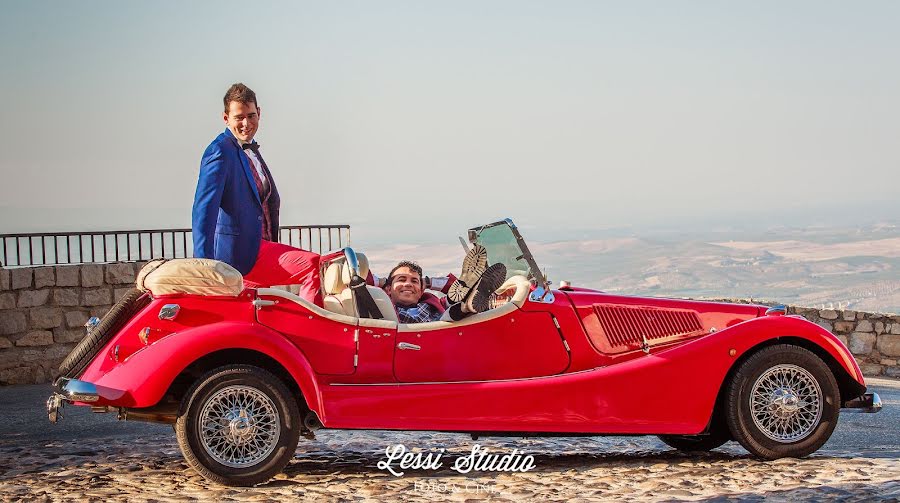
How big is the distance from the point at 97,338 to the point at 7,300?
9.33 meters

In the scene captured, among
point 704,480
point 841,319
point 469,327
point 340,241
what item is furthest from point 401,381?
point 841,319

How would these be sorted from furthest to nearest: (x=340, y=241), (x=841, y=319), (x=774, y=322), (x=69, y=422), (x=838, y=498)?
(x=841, y=319), (x=340, y=241), (x=69, y=422), (x=774, y=322), (x=838, y=498)

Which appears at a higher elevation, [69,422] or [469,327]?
[469,327]

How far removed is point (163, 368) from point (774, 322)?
12.1 ft

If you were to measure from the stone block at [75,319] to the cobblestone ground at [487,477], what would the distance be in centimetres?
777

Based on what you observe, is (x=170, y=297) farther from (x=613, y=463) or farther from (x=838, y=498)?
(x=838, y=498)

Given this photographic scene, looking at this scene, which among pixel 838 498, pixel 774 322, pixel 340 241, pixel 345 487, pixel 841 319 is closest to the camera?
pixel 838 498

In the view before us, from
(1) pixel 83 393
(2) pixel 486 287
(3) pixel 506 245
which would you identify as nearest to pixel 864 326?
(3) pixel 506 245

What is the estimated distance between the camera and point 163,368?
20.3 feet

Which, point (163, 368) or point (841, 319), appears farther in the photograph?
point (841, 319)

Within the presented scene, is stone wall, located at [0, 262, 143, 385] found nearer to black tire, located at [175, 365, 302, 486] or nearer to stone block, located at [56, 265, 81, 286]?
stone block, located at [56, 265, 81, 286]

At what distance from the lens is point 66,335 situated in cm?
1538

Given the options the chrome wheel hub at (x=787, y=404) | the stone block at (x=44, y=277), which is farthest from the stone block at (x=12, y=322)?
the chrome wheel hub at (x=787, y=404)

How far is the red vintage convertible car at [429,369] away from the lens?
620 cm
